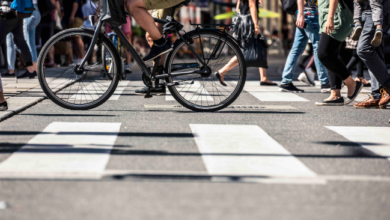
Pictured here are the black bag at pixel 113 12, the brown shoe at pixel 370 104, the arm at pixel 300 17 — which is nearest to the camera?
the black bag at pixel 113 12

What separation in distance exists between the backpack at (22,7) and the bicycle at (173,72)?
229 cm

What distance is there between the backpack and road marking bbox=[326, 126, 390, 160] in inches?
187

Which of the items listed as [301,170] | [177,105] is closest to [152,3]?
[177,105]

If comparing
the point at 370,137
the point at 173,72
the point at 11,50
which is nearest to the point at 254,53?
the point at 173,72

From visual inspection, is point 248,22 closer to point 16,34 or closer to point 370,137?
point 16,34

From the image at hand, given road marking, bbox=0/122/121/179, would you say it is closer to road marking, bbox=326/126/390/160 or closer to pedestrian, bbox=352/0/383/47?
road marking, bbox=326/126/390/160

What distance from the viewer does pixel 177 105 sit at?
711 centimetres

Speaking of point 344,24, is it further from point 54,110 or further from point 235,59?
point 54,110

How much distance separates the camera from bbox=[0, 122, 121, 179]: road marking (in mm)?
3615

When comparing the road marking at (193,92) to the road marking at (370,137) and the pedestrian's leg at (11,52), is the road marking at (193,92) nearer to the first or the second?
the road marking at (370,137)

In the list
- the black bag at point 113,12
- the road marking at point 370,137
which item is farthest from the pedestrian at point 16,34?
the road marking at point 370,137

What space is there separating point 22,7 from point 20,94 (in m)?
1.29

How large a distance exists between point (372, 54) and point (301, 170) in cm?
353

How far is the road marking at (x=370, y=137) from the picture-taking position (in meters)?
4.60
